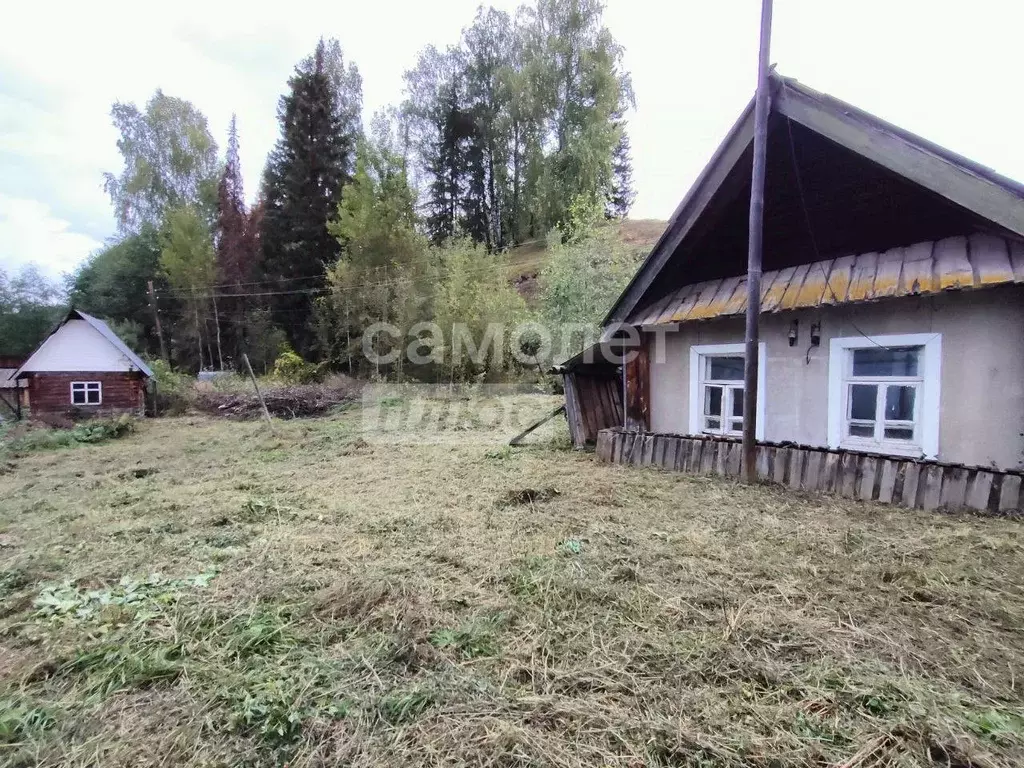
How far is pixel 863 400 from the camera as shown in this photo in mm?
5641

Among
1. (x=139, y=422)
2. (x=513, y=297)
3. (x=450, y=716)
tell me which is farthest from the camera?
(x=513, y=297)

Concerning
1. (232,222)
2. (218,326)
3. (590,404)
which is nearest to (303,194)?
(232,222)

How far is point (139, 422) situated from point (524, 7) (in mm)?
27462

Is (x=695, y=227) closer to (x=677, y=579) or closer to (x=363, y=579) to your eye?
(x=677, y=579)

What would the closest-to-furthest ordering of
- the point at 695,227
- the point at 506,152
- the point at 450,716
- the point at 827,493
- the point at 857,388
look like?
the point at 450,716
the point at 827,493
the point at 857,388
the point at 695,227
the point at 506,152

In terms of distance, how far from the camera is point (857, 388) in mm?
5695

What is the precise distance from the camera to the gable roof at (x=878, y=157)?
4.28 m

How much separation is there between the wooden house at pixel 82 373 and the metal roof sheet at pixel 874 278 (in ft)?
68.4

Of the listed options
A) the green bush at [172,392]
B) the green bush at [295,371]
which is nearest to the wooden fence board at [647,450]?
the green bush at [295,371]

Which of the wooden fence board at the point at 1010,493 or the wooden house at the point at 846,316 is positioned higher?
the wooden house at the point at 846,316

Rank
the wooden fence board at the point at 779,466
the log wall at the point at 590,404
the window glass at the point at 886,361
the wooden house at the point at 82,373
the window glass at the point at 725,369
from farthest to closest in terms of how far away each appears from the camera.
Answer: the wooden house at the point at 82,373
the log wall at the point at 590,404
the window glass at the point at 725,369
the wooden fence board at the point at 779,466
the window glass at the point at 886,361

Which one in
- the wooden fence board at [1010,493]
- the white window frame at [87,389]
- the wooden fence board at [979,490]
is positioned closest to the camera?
the wooden fence board at [1010,493]

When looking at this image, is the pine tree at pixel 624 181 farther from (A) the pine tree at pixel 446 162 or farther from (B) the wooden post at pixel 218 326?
(B) the wooden post at pixel 218 326

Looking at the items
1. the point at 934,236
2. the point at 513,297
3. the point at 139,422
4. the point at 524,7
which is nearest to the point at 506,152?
the point at 524,7
